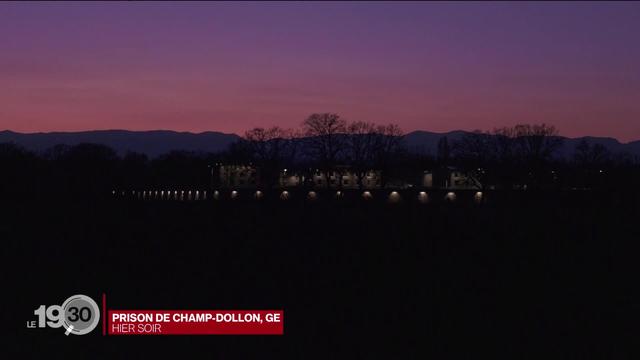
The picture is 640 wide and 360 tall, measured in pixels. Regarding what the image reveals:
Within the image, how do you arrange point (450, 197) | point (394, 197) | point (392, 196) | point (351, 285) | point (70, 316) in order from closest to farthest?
1. point (70, 316)
2. point (351, 285)
3. point (450, 197)
4. point (394, 197)
5. point (392, 196)

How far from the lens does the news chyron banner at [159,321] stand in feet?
61.4

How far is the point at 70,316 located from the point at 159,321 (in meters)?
2.88

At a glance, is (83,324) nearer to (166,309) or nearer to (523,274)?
(166,309)

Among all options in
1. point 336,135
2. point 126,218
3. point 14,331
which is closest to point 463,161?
point 336,135

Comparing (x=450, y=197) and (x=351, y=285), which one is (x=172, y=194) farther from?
(x=351, y=285)

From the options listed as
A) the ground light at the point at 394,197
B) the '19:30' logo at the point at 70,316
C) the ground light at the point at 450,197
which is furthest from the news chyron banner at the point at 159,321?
the ground light at the point at 450,197

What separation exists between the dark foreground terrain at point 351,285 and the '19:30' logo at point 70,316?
466mm

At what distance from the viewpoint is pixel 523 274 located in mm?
27750

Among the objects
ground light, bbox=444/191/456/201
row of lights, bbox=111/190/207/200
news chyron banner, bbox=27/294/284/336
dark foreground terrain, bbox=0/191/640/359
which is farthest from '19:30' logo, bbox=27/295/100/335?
row of lights, bbox=111/190/207/200

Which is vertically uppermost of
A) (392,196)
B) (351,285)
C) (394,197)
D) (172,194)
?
(392,196)

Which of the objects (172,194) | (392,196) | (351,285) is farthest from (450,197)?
(172,194)

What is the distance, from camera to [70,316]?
1988cm

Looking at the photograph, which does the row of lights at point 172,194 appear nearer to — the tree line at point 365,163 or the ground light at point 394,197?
the tree line at point 365,163

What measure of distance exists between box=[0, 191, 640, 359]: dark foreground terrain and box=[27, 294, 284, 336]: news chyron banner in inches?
15.5
